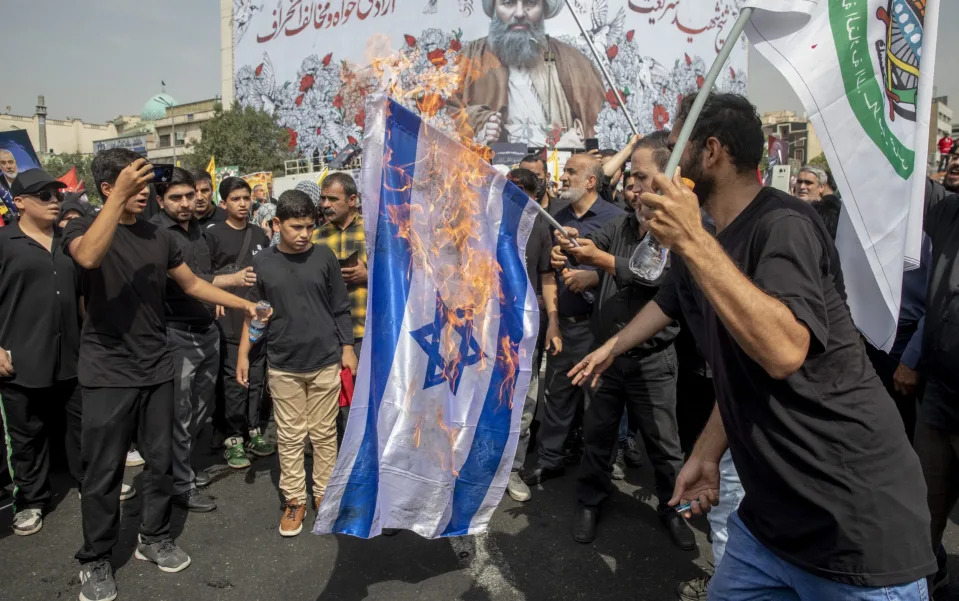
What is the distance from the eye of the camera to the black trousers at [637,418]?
375 cm

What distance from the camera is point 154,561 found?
11.4ft

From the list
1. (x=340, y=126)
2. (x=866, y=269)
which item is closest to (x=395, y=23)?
(x=340, y=126)

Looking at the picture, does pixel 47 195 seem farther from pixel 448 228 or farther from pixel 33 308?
pixel 448 228

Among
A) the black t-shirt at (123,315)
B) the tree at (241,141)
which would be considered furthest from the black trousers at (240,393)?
the tree at (241,141)

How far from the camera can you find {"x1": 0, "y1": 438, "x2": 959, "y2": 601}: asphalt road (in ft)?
10.6

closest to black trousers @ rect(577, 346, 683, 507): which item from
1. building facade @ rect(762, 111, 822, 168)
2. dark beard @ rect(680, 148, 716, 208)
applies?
dark beard @ rect(680, 148, 716, 208)

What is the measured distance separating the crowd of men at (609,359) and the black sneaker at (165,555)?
0.05 ft

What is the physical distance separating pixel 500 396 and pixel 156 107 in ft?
258

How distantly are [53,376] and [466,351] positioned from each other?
2.86 m

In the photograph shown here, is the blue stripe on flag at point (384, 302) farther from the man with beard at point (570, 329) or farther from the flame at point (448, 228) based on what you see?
the man with beard at point (570, 329)

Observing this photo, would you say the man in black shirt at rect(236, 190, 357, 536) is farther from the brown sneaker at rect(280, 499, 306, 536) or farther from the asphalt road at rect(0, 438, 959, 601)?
the asphalt road at rect(0, 438, 959, 601)

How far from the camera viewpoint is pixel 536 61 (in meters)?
45.1

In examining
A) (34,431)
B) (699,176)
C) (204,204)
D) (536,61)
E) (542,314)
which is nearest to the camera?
(699,176)

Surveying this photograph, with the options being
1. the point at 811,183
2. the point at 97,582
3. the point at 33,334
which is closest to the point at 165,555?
the point at 97,582
